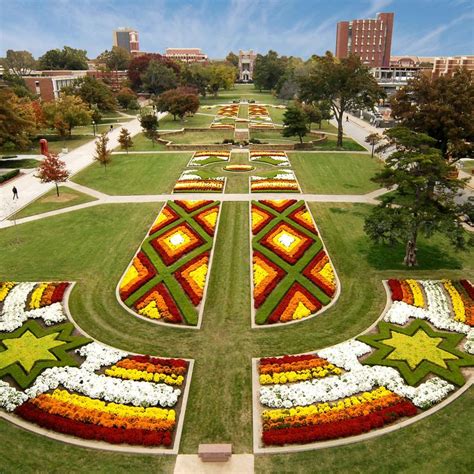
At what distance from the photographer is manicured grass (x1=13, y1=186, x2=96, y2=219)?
35.8m

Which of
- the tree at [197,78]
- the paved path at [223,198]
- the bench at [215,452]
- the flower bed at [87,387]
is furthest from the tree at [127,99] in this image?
the bench at [215,452]

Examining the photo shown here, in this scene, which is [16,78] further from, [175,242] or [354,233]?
[354,233]

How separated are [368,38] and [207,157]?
15889 cm

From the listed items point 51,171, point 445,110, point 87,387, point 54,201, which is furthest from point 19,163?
point 445,110

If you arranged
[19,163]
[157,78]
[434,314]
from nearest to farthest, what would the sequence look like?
1. [434,314]
2. [19,163]
3. [157,78]

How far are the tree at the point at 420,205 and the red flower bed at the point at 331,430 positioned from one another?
1064cm

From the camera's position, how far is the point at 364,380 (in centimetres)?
1683

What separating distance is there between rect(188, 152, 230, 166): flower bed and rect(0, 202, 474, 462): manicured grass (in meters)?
15.6

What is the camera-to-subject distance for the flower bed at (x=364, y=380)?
14.8m

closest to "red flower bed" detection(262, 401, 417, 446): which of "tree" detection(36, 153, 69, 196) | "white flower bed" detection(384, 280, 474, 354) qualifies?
"white flower bed" detection(384, 280, 474, 354)

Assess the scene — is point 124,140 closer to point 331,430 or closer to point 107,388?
point 107,388

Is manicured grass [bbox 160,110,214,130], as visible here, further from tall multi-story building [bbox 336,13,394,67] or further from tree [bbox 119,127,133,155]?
tall multi-story building [bbox 336,13,394,67]

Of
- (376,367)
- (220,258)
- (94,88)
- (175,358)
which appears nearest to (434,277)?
(376,367)

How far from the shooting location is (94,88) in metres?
80.6
